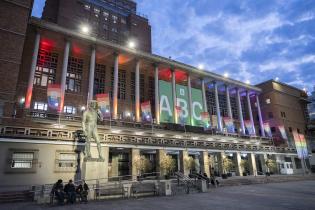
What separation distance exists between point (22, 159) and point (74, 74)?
21.6 m

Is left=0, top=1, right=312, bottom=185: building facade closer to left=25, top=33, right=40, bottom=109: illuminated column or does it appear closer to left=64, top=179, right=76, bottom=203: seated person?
left=25, top=33, right=40, bottom=109: illuminated column

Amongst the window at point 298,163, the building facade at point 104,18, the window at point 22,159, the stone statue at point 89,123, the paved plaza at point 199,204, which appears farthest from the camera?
the window at point 298,163

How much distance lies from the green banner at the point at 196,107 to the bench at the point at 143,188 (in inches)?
1111

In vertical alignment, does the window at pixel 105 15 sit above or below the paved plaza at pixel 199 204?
above

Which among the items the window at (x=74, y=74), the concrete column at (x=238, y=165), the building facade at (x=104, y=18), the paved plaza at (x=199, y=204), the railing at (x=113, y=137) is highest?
the building facade at (x=104, y=18)

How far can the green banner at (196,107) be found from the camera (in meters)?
47.7

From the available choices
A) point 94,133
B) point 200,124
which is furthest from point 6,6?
point 200,124

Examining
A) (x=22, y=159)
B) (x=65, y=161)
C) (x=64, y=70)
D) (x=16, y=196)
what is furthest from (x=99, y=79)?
(x=16, y=196)

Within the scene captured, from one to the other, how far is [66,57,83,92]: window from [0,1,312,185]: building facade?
0.58 ft

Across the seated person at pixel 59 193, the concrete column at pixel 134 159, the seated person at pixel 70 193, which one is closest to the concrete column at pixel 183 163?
the concrete column at pixel 134 159

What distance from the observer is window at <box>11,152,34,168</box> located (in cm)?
2189

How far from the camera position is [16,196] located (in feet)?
54.3

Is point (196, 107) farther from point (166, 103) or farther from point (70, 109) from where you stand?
point (70, 109)

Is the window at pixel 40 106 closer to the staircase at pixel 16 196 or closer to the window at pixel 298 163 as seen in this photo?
the staircase at pixel 16 196
